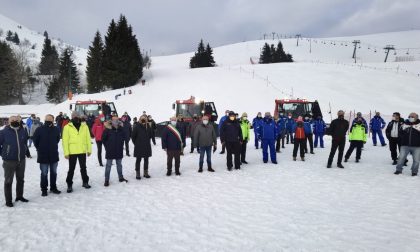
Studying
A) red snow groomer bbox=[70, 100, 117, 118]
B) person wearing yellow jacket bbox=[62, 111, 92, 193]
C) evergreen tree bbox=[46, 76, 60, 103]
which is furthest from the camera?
evergreen tree bbox=[46, 76, 60, 103]

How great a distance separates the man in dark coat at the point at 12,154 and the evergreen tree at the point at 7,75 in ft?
193

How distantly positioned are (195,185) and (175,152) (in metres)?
A: 1.73

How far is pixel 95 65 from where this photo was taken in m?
58.8

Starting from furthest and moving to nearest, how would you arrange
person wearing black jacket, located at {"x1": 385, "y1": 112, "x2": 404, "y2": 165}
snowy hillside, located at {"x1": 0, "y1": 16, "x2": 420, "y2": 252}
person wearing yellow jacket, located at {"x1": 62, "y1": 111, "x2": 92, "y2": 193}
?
1. person wearing black jacket, located at {"x1": 385, "y1": 112, "x2": 404, "y2": 165}
2. person wearing yellow jacket, located at {"x1": 62, "y1": 111, "x2": 92, "y2": 193}
3. snowy hillside, located at {"x1": 0, "y1": 16, "x2": 420, "y2": 252}

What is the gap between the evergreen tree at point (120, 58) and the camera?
51406 millimetres

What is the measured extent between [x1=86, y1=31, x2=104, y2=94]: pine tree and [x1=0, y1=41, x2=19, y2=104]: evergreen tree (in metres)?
14.4

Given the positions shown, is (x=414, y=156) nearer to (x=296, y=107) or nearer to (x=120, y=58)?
(x=296, y=107)

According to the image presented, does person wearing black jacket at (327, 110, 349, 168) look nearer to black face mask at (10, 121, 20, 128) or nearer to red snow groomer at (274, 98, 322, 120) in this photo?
red snow groomer at (274, 98, 322, 120)

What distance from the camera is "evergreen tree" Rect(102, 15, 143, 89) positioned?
169ft

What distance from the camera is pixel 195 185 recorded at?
354 inches

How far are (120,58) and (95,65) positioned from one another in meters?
9.42

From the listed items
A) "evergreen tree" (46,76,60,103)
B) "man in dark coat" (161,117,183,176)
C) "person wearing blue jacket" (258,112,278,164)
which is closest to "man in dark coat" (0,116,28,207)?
"man in dark coat" (161,117,183,176)

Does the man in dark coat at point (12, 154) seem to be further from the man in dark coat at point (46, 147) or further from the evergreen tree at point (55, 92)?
the evergreen tree at point (55, 92)

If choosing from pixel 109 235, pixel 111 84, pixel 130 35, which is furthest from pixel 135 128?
pixel 130 35
